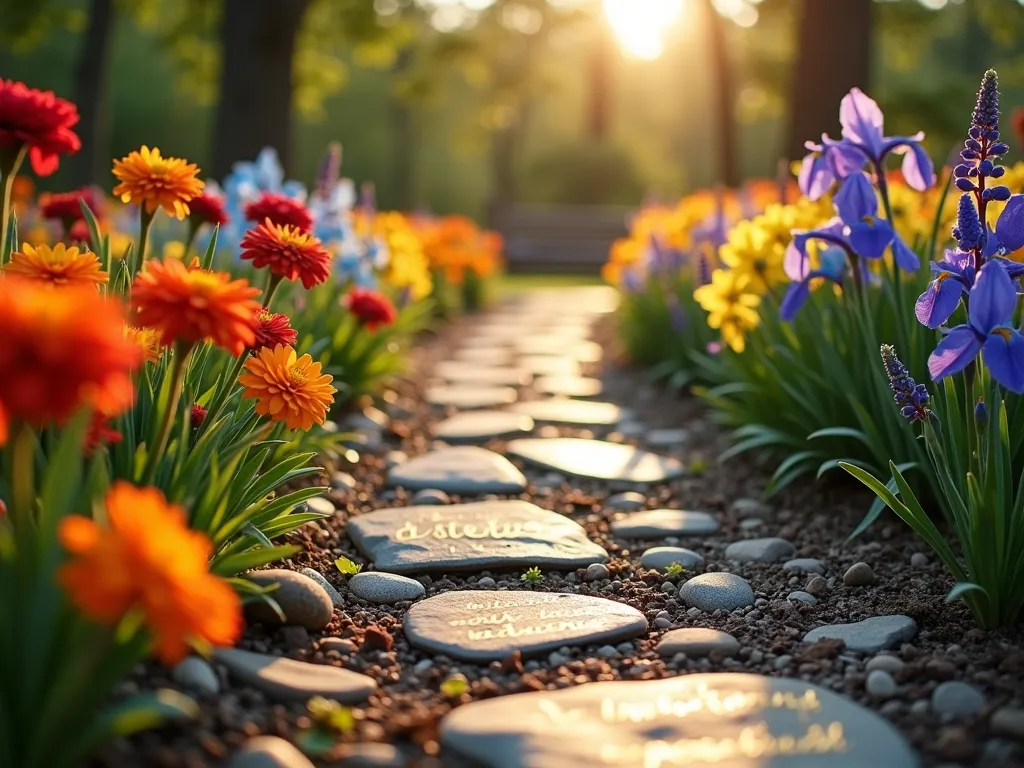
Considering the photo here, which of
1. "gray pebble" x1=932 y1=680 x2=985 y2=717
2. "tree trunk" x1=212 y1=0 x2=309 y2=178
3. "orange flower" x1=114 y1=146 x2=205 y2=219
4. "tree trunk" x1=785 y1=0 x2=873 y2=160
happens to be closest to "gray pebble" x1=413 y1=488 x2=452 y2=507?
"orange flower" x1=114 y1=146 x2=205 y2=219

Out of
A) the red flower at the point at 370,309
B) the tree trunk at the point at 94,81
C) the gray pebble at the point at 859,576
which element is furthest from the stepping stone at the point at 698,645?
the tree trunk at the point at 94,81

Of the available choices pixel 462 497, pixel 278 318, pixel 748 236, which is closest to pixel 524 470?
pixel 462 497

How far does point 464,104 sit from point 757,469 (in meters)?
25.5

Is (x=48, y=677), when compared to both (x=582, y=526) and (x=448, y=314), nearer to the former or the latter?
(x=582, y=526)

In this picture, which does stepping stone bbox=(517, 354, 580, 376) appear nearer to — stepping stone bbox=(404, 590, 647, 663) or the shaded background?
the shaded background

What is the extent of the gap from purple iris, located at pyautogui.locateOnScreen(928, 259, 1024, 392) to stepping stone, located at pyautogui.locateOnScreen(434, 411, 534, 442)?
92.2 inches

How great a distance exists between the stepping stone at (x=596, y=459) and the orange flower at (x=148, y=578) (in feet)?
7.98

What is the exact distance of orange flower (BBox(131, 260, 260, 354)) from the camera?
1513 millimetres

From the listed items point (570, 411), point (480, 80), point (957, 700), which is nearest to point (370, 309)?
point (570, 411)

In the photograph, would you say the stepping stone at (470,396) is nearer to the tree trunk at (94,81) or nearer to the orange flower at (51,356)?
the orange flower at (51,356)

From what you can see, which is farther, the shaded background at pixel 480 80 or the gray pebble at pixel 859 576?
the shaded background at pixel 480 80

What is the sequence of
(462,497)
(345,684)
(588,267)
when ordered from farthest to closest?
1. (588,267)
2. (462,497)
3. (345,684)

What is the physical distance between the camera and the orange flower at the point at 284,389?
194 centimetres

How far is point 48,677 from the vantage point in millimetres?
1374
